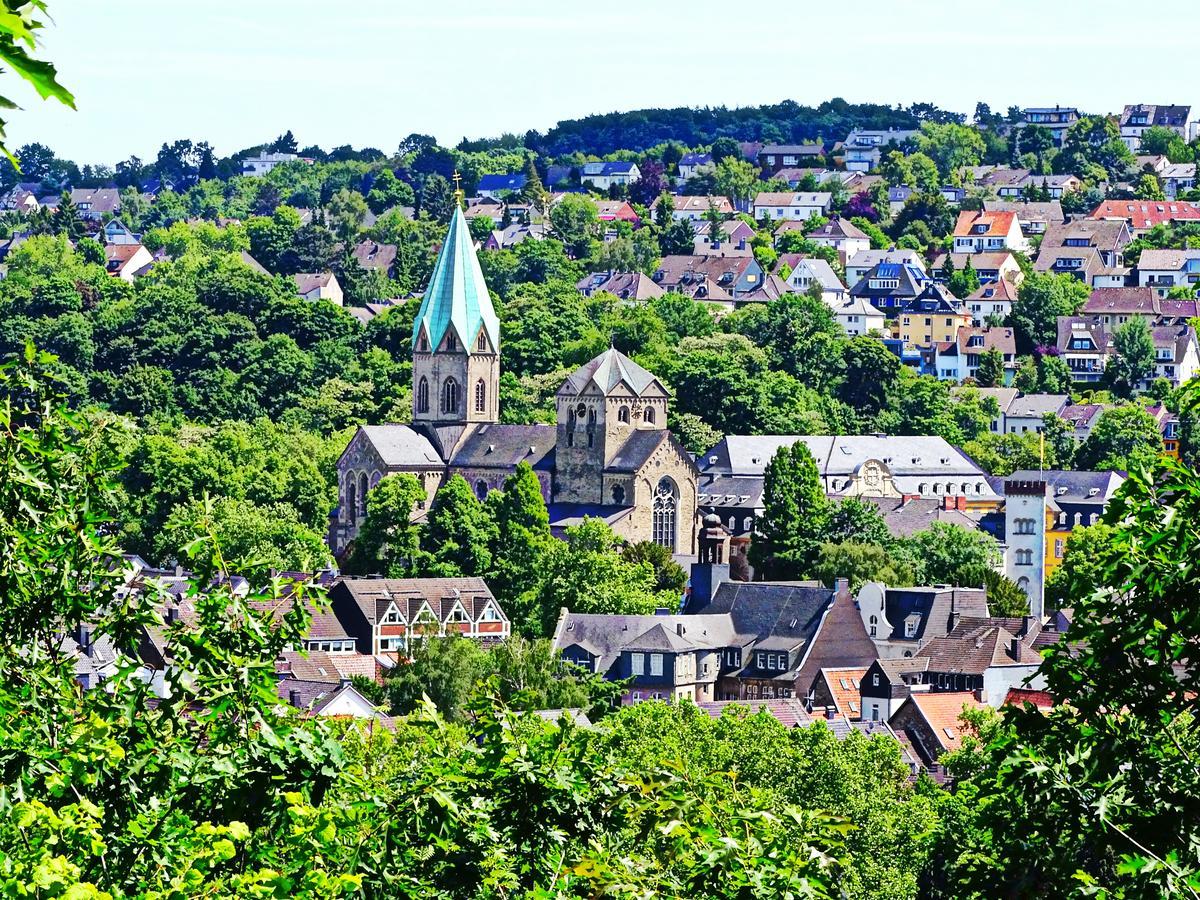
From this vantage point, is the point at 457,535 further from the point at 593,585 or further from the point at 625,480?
the point at 593,585

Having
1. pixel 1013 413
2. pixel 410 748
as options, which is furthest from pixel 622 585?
pixel 1013 413

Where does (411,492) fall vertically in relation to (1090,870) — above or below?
below

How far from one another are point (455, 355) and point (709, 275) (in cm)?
6699

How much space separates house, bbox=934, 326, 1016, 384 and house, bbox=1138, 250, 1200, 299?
20.9 m

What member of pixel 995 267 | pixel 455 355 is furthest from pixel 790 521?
pixel 995 267

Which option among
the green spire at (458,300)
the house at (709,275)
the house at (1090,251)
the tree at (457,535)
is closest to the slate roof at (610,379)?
the green spire at (458,300)

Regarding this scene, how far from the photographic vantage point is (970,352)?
6097 inches

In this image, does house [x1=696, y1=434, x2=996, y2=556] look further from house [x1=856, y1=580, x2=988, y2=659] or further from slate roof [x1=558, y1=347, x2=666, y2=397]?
house [x1=856, y1=580, x2=988, y2=659]

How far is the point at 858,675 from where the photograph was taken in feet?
268

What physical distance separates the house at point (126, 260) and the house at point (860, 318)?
47.2 metres

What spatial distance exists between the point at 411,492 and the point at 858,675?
2449 cm

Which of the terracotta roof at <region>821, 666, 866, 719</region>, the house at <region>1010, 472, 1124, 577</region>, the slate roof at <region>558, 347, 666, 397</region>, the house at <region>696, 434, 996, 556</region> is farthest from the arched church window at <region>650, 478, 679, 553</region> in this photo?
the terracotta roof at <region>821, 666, 866, 719</region>

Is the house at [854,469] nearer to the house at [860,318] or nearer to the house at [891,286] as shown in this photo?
the house at [860,318]

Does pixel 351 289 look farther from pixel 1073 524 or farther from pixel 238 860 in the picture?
pixel 238 860
